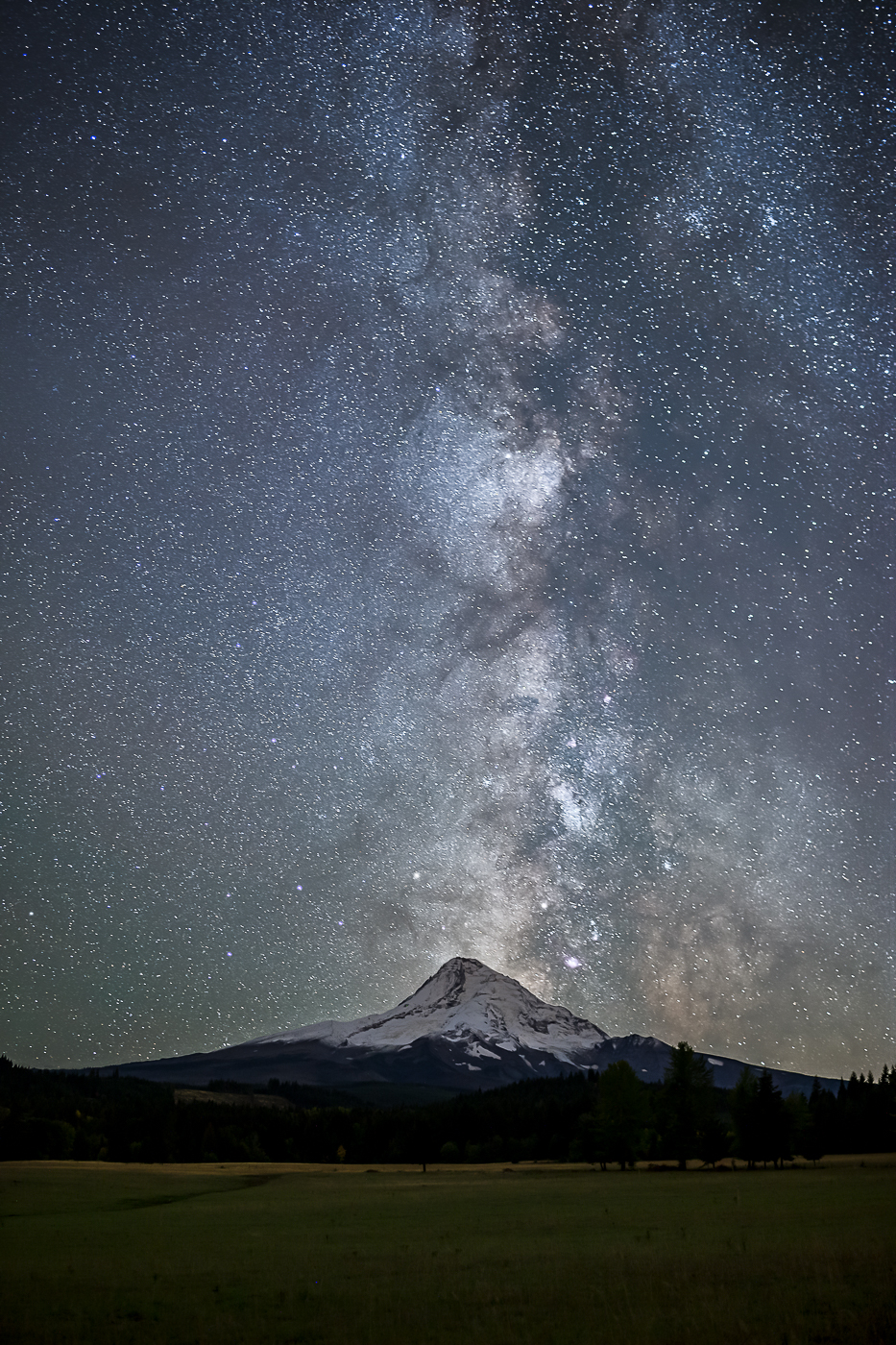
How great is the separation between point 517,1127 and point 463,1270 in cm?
12214

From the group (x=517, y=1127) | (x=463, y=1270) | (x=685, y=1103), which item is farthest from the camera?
(x=517, y=1127)

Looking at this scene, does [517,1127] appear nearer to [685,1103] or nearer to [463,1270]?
[685,1103]

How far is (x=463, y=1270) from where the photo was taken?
22.0m

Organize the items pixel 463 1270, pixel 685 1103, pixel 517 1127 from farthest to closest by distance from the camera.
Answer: pixel 517 1127
pixel 685 1103
pixel 463 1270

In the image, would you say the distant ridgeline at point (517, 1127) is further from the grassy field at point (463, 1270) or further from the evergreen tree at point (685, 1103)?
the grassy field at point (463, 1270)

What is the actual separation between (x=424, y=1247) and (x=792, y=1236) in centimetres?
1089

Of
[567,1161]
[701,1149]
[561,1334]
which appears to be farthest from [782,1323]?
[567,1161]

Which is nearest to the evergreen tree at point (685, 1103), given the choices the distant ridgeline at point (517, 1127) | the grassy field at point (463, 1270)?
A: the distant ridgeline at point (517, 1127)

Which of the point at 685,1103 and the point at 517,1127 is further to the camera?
the point at 517,1127

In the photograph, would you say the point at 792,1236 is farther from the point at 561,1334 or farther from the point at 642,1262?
the point at 561,1334

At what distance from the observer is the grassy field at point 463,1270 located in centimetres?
1552

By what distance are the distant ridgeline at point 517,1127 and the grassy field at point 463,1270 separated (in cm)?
3707

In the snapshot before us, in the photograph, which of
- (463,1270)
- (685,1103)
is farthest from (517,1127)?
(463,1270)

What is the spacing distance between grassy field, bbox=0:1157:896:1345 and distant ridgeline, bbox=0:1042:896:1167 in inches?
1459
